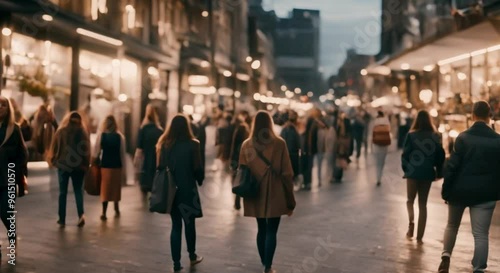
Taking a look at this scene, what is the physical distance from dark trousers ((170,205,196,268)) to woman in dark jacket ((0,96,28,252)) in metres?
1.87

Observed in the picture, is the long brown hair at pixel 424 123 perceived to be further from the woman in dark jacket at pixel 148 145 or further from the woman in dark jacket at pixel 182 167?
the woman in dark jacket at pixel 148 145

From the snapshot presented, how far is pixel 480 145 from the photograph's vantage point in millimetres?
8031

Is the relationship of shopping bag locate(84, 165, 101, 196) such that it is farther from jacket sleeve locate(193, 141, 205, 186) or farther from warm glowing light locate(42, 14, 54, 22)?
warm glowing light locate(42, 14, 54, 22)

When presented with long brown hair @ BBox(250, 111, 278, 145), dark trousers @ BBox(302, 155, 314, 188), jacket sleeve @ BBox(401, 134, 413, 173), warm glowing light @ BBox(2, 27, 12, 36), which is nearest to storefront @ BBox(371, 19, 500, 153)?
dark trousers @ BBox(302, 155, 314, 188)

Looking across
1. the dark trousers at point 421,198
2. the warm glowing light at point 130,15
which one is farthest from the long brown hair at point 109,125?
the warm glowing light at point 130,15

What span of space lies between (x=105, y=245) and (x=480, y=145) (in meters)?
4.90

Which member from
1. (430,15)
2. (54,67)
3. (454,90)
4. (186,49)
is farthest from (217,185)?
(430,15)

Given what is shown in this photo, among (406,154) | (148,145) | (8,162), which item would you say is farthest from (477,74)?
(8,162)

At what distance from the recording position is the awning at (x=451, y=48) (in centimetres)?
1995

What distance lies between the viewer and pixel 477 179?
8.00 meters

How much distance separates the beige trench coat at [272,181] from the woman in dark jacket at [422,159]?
2.77 m

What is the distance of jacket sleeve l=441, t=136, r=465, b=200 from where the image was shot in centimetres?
807

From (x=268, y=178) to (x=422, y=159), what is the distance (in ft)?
10.1

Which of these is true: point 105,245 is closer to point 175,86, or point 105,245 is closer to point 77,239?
point 77,239
